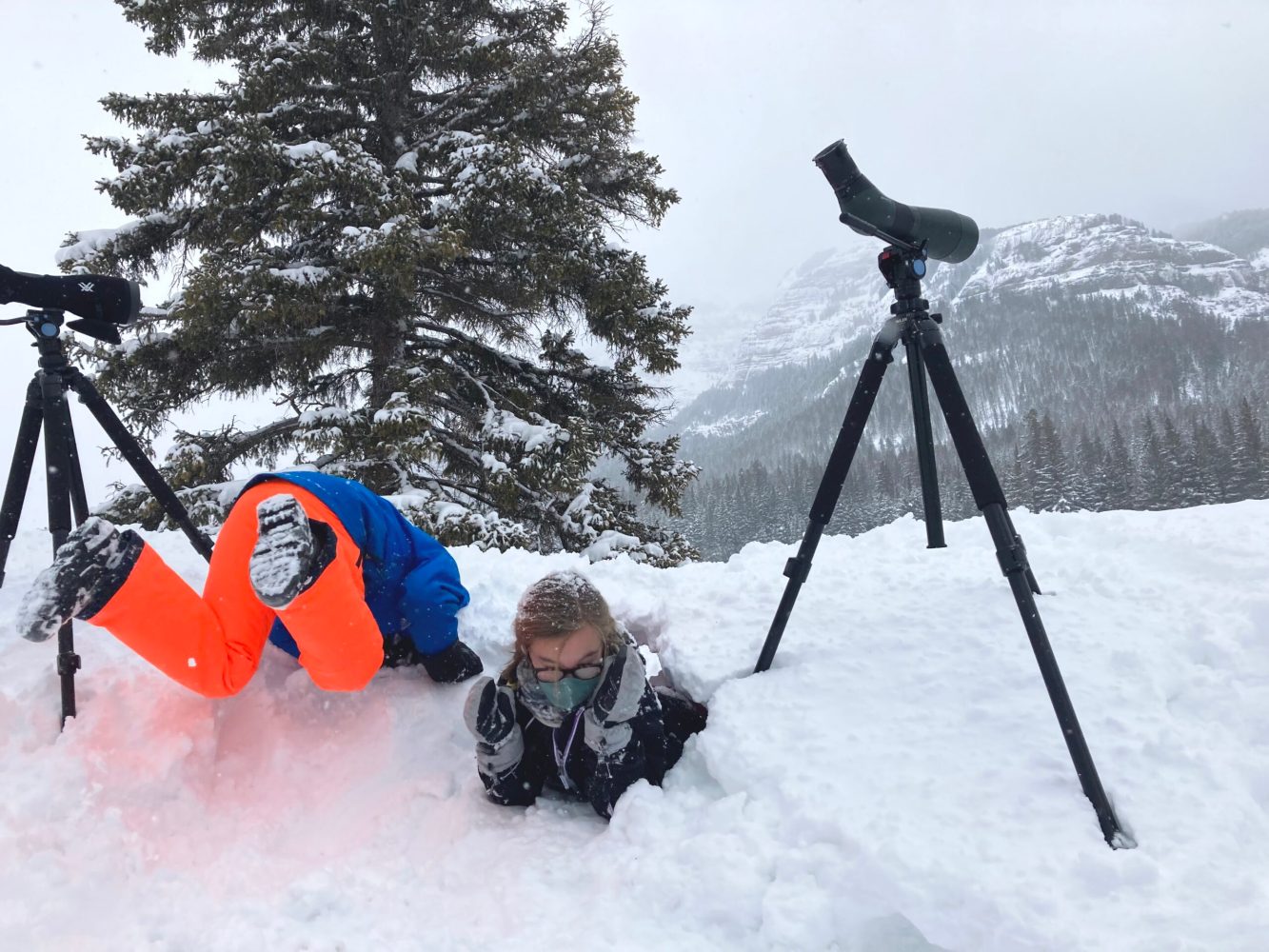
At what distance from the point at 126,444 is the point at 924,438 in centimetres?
337

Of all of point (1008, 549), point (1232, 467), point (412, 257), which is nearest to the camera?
point (1008, 549)

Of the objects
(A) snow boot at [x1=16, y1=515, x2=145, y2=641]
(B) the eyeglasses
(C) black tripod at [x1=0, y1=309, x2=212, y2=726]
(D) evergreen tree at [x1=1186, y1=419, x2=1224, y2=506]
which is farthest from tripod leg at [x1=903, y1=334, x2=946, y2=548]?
(D) evergreen tree at [x1=1186, y1=419, x2=1224, y2=506]

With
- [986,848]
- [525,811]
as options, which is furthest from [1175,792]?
[525,811]

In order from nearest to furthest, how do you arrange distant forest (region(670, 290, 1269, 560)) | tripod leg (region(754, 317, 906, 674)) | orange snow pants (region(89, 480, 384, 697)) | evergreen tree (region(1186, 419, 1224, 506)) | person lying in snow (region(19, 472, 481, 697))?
person lying in snow (region(19, 472, 481, 697)), orange snow pants (region(89, 480, 384, 697)), tripod leg (region(754, 317, 906, 674)), evergreen tree (region(1186, 419, 1224, 506)), distant forest (region(670, 290, 1269, 560))

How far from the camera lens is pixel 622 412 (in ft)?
31.4

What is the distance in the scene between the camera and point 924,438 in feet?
9.08

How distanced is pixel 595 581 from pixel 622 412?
578 cm

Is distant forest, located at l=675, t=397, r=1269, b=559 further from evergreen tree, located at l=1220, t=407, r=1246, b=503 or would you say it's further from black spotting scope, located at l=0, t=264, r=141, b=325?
black spotting scope, located at l=0, t=264, r=141, b=325

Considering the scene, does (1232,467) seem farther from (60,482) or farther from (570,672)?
(60,482)

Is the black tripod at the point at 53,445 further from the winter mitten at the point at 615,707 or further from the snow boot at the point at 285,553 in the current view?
the winter mitten at the point at 615,707

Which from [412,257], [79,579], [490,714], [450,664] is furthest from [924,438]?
[412,257]

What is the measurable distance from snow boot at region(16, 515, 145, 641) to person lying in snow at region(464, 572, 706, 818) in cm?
127

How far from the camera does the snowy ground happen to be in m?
1.72

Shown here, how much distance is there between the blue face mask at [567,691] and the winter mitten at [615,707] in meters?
0.08
